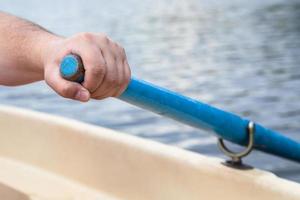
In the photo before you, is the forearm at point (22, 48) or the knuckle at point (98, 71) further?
the forearm at point (22, 48)

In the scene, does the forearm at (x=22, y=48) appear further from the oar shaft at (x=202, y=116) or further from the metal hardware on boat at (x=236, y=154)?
the metal hardware on boat at (x=236, y=154)

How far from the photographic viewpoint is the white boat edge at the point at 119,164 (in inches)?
79.0

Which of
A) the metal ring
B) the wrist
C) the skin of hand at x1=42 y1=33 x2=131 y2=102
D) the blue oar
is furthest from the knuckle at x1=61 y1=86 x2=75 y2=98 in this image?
the metal ring

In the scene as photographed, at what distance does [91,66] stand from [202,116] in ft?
2.57

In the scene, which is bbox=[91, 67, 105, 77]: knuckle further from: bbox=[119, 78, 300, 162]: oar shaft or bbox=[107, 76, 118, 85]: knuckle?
bbox=[119, 78, 300, 162]: oar shaft

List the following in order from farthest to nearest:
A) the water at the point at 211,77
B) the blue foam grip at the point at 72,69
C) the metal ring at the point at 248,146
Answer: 1. the water at the point at 211,77
2. the metal ring at the point at 248,146
3. the blue foam grip at the point at 72,69

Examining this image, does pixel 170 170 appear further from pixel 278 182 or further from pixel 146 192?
pixel 278 182

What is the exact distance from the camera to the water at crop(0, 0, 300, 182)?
289 inches

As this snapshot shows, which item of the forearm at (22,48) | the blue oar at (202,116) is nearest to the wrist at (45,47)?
the forearm at (22,48)

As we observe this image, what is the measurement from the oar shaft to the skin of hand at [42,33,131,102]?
0.35m

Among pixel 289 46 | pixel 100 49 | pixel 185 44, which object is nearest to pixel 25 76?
pixel 100 49

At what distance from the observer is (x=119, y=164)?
2496mm

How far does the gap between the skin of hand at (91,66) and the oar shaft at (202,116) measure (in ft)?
1.15

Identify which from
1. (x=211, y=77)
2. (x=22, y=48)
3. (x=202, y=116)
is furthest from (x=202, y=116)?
(x=211, y=77)
